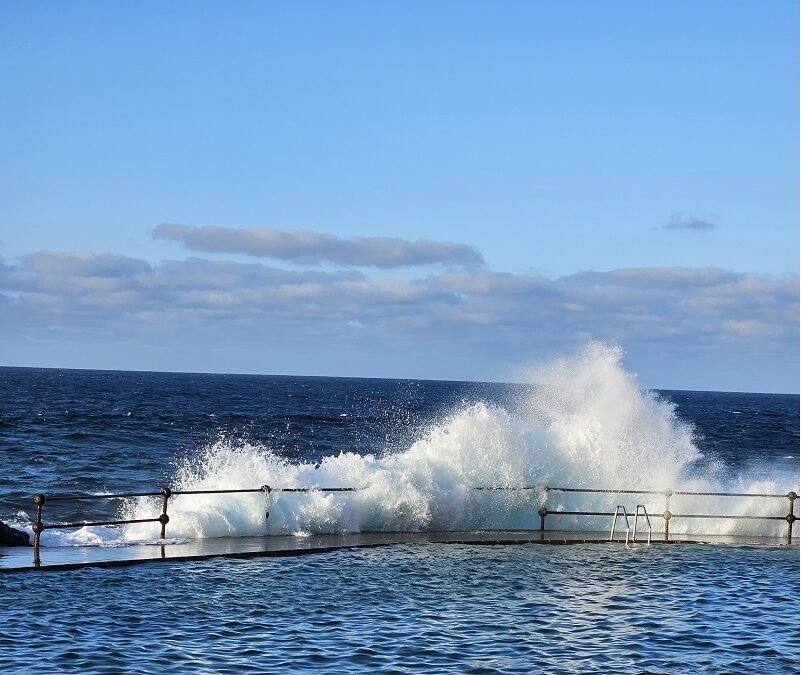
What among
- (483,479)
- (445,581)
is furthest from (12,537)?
(483,479)

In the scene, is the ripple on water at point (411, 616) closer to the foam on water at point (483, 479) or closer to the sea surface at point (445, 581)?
the sea surface at point (445, 581)

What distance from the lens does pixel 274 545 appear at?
18.3 metres

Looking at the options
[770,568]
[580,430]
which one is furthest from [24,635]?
[580,430]

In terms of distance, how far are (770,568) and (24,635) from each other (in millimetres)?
12279

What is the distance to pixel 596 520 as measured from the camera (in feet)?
77.3

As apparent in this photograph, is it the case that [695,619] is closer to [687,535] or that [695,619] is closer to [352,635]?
[352,635]

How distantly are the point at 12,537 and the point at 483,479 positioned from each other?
11058 millimetres

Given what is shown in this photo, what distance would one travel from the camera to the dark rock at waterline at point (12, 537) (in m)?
17.3

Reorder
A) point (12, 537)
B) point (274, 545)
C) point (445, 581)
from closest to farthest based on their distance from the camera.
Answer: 1. point (445, 581)
2. point (12, 537)
3. point (274, 545)

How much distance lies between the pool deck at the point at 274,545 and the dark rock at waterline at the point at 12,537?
351mm

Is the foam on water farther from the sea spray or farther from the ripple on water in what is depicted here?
the ripple on water

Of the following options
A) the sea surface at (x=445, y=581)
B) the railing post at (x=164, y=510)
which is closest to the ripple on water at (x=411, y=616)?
the sea surface at (x=445, y=581)

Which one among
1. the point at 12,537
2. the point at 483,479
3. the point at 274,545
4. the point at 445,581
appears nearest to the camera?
the point at 445,581

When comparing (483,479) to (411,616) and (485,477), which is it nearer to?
(485,477)
